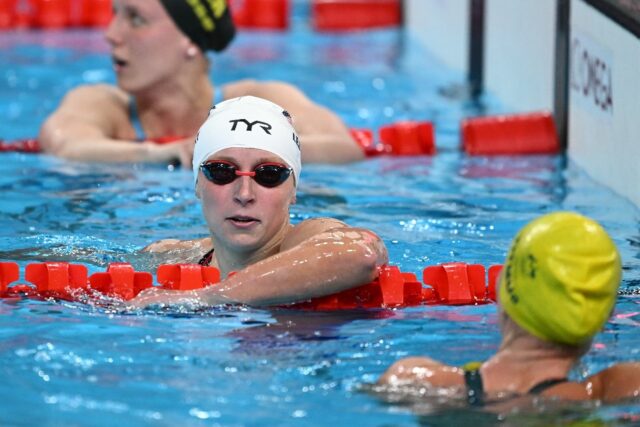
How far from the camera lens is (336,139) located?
22.3 feet

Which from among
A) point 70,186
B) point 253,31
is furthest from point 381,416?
point 253,31

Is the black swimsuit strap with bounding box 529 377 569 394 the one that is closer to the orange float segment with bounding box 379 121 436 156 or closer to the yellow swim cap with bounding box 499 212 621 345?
the yellow swim cap with bounding box 499 212 621 345

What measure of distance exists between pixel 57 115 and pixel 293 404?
3.96 m

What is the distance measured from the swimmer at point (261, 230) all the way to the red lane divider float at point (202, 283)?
93mm

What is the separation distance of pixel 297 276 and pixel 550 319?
1.17m

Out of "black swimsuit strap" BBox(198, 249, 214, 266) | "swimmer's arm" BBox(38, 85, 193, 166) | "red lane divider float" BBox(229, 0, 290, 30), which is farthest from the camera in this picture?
"red lane divider float" BBox(229, 0, 290, 30)

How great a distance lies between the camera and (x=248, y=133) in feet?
14.2

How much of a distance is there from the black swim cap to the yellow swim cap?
4148mm

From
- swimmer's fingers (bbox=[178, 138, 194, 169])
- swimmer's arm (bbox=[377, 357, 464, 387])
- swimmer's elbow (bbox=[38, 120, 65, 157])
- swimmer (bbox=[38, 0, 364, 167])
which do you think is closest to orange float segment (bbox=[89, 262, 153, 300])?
swimmer's arm (bbox=[377, 357, 464, 387])

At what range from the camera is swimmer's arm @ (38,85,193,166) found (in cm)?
671

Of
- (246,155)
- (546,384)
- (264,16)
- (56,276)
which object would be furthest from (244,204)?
(264,16)

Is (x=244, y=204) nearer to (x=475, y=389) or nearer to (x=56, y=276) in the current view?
(x=56, y=276)

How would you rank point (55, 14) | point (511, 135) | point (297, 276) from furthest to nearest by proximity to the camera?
point (55, 14) < point (511, 135) < point (297, 276)

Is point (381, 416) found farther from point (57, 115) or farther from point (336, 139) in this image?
point (57, 115)
